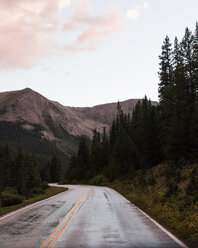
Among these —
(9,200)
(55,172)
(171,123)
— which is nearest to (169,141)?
(171,123)

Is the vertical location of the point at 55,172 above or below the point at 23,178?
below

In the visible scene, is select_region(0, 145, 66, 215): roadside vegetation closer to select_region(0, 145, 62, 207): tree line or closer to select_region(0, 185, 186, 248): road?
select_region(0, 145, 62, 207): tree line

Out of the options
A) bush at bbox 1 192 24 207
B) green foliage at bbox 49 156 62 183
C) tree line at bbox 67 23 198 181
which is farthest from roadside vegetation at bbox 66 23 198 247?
green foliage at bbox 49 156 62 183

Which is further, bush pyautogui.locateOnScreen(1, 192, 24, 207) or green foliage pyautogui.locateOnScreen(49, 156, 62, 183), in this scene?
green foliage pyautogui.locateOnScreen(49, 156, 62, 183)

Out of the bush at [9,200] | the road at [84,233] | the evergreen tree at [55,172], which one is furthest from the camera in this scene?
the evergreen tree at [55,172]

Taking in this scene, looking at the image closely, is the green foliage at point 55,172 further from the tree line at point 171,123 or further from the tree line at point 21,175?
the tree line at point 171,123

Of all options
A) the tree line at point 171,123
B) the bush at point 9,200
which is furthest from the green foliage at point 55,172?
the bush at point 9,200

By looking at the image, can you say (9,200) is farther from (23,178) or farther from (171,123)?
(23,178)

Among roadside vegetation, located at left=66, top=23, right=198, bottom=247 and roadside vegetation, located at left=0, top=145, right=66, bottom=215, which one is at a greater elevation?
roadside vegetation, located at left=66, top=23, right=198, bottom=247

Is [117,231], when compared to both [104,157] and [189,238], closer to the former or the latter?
[189,238]

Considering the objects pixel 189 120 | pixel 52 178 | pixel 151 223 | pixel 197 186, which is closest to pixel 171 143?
pixel 189 120

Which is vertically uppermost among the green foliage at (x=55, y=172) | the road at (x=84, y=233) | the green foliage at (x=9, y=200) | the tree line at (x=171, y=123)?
the tree line at (x=171, y=123)

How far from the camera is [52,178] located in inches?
5128

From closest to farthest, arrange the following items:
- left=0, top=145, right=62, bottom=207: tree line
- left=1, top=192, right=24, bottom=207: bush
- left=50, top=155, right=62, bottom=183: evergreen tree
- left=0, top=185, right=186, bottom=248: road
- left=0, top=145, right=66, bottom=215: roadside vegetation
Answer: left=0, top=185, right=186, bottom=248: road → left=1, top=192, right=24, bottom=207: bush → left=0, top=145, right=66, bottom=215: roadside vegetation → left=0, top=145, right=62, bottom=207: tree line → left=50, top=155, right=62, bottom=183: evergreen tree
